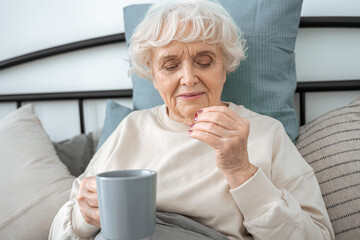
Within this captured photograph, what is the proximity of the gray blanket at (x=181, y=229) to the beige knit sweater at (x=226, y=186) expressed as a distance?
46 mm

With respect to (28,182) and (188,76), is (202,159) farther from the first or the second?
(28,182)

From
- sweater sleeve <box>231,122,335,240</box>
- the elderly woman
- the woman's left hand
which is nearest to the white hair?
the elderly woman

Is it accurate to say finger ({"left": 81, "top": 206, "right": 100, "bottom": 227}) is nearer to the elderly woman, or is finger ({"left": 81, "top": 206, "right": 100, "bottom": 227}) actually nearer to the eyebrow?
the elderly woman

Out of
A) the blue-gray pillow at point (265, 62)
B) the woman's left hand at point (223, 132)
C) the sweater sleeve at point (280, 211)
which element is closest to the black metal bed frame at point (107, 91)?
the blue-gray pillow at point (265, 62)

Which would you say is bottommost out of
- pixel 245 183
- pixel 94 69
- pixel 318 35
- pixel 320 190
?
pixel 320 190

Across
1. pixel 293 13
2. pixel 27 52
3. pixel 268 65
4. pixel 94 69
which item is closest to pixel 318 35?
pixel 293 13

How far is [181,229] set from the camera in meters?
0.83

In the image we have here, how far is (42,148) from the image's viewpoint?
51.8 inches

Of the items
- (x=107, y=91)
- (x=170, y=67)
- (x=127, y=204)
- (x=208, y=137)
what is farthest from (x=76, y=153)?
(x=127, y=204)

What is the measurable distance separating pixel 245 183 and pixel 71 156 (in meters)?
0.89

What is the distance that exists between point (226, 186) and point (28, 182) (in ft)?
2.22

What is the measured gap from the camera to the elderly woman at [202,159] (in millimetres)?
817

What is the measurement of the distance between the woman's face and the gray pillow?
2.05ft

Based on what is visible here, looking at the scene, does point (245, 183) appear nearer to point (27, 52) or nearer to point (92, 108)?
point (92, 108)
